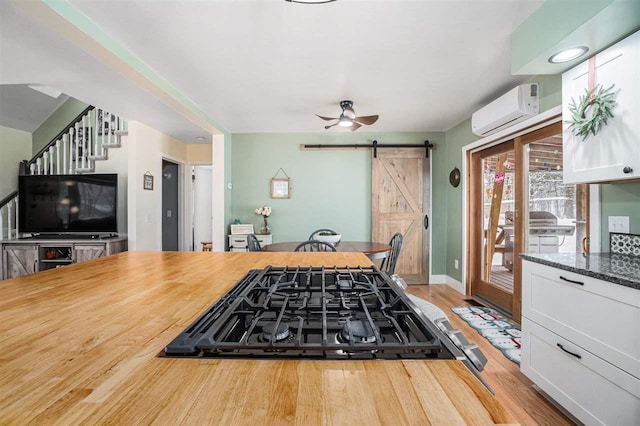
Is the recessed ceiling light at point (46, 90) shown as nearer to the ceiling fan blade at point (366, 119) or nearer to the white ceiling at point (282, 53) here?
the white ceiling at point (282, 53)

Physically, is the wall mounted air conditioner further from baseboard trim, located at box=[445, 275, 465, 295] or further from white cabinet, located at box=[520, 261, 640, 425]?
baseboard trim, located at box=[445, 275, 465, 295]

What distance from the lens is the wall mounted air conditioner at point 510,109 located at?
9.01 feet

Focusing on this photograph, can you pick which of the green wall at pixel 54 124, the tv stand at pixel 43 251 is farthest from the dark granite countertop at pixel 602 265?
the green wall at pixel 54 124

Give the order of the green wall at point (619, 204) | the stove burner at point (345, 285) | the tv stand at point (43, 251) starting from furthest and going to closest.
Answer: the tv stand at point (43, 251), the green wall at point (619, 204), the stove burner at point (345, 285)

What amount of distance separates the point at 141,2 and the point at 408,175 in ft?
13.0

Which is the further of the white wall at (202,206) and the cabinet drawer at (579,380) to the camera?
the white wall at (202,206)

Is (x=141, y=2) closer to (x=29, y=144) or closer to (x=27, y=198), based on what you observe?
(x=27, y=198)

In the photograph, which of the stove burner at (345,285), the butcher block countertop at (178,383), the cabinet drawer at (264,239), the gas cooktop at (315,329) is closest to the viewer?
the butcher block countertop at (178,383)

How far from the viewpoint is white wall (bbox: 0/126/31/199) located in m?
4.69

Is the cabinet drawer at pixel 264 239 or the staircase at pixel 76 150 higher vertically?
the staircase at pixel 76 150

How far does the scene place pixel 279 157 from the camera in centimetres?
492

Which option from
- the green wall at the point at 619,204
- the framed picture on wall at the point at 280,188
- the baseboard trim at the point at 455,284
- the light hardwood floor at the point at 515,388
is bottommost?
the light hardwood floor at the point at 515,388

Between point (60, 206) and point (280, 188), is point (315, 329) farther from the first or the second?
point (60, 206)

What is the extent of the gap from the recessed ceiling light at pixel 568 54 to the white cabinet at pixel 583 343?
1.33 meters
